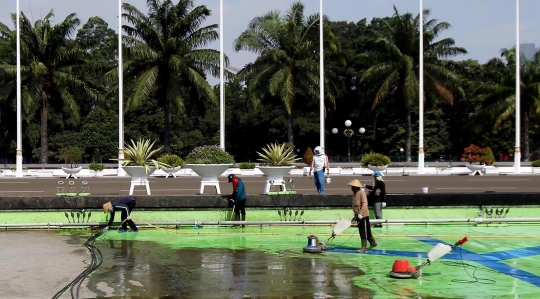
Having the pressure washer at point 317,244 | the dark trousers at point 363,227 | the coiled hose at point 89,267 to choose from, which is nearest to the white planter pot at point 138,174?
the coiled hose at point 89,267

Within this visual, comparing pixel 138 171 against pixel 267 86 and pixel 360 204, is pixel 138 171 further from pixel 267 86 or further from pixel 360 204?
pixel 267 86

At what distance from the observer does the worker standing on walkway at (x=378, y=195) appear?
16.3 metres

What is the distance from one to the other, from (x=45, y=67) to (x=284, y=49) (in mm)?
15527

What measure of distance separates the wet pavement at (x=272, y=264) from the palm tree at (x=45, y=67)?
29.2m

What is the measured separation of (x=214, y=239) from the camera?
50.0 feet

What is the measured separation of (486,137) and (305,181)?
31610mm

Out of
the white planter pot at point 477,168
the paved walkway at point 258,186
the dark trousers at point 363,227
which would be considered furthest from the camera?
the white planter pot at point 477,168

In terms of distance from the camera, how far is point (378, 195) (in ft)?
53.7

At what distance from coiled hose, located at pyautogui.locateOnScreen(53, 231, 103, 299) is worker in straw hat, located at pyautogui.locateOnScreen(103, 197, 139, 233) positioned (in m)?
0.75

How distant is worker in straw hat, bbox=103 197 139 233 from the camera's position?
16062mm

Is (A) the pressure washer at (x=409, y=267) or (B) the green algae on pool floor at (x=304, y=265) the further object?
(A) the pressure washer at (x=409, y=267)

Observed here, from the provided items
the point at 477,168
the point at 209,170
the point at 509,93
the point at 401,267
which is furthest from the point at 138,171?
the point at 509,93

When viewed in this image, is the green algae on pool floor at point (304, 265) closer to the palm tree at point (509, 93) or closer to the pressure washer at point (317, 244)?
the pressure washer at point (317, 244)

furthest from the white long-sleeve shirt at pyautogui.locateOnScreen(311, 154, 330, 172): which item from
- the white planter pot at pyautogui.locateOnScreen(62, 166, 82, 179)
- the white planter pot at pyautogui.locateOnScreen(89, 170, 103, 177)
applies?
Answer: the white planter pot at pyautogui.locateOnScreen(89, 170, 103, 177)
